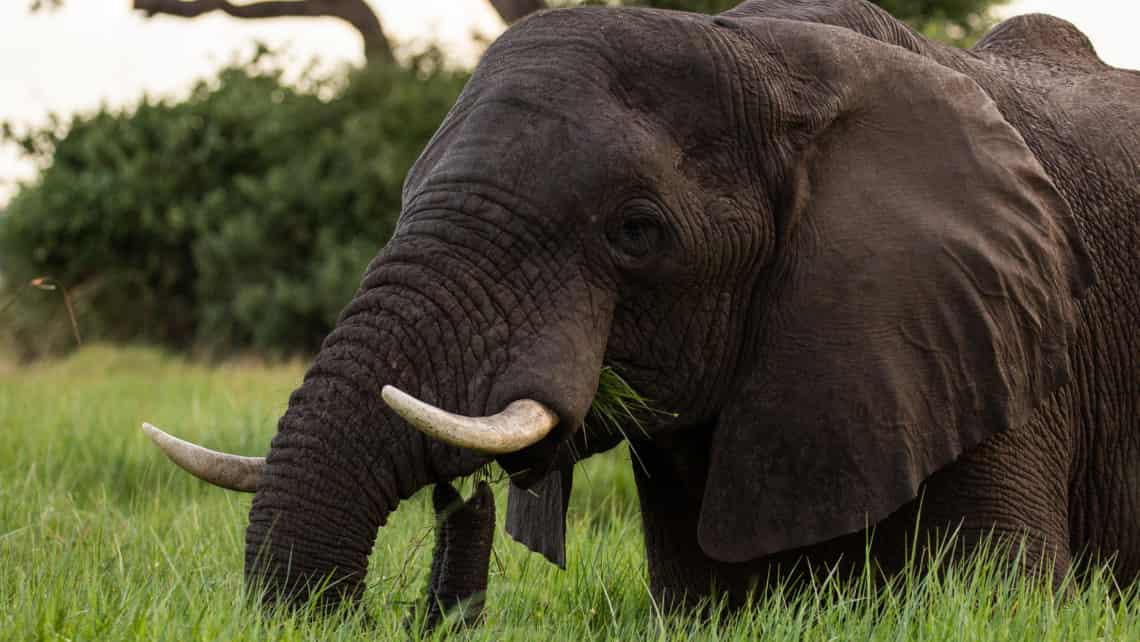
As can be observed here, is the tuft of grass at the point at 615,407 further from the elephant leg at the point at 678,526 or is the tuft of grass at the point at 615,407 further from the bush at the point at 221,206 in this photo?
the bush at the point at 221,206

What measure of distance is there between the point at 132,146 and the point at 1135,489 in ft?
55.1

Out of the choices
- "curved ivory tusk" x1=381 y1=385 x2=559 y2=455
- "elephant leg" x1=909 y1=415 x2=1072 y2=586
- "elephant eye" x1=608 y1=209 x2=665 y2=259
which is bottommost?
"elephant leg" x1=909 y1=415 x2=1072 y2=586

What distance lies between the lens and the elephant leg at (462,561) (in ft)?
13.1

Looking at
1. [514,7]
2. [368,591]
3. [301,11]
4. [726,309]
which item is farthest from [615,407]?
[301,11]

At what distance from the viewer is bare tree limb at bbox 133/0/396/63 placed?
17734 millimetres

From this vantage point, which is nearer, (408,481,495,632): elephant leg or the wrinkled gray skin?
the wrinkled gray skin

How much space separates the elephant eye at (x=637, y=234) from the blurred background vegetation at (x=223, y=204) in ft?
46.7

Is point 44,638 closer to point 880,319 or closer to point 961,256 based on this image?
point 880,319

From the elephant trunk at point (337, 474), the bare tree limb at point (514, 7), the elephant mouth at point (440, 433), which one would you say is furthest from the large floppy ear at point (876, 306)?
the bare tree limb at point (514, 7)

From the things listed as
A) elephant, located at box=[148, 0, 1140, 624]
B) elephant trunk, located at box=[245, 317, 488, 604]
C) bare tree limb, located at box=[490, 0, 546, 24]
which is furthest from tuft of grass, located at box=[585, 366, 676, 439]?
bare tree limb, located at box=[490, 0, 546, 24]

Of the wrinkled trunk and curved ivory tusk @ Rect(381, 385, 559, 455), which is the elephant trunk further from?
curved ivory tusk @ Rect(381, 385, 559, 455)

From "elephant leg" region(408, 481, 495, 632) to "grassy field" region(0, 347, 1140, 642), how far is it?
86 mm

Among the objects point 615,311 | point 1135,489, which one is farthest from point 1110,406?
point 615,311

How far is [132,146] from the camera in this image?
1956 cm
